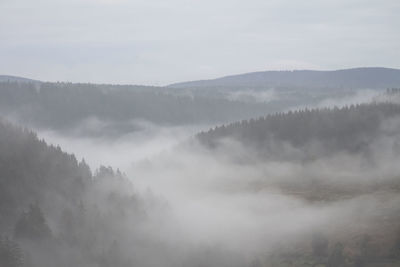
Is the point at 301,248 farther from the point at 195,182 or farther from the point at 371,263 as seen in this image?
the point at 195,182

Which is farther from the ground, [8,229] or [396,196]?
Answer: [8,229]

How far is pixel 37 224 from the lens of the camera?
73.6 m

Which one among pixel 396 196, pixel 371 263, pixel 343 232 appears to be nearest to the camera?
pixel 371 263

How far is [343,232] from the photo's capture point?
4530 inches

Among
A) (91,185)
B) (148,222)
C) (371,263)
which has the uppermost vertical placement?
(91,185)

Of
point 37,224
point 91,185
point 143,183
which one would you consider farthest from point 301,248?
point 143,183

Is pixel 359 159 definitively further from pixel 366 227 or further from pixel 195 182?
pixel 366 227

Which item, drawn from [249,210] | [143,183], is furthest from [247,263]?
[143,183]

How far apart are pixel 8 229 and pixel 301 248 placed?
62.4 metres

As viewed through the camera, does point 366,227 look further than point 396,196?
No

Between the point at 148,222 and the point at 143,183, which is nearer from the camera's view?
the point at 148,222

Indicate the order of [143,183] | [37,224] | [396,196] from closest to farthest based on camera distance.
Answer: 1. [37,224]
2. [396,196]
3. [143,183]

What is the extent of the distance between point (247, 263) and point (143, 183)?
92545 mm

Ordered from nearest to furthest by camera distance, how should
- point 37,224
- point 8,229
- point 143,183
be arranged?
point 37,224 → point 8,229 → point 143,183
